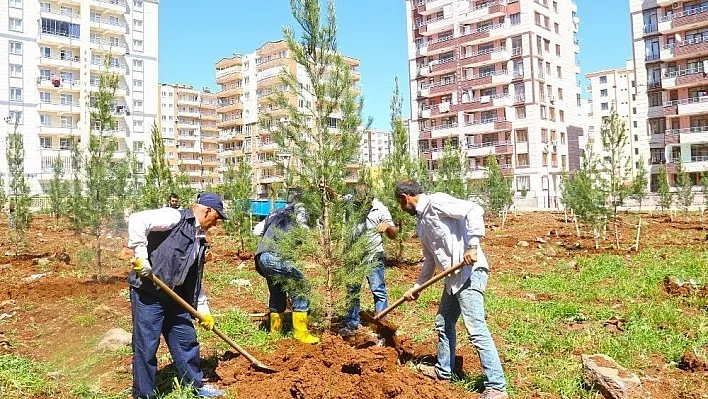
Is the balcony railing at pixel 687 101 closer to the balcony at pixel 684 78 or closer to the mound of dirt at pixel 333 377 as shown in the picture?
the balcony at pixel 684 78

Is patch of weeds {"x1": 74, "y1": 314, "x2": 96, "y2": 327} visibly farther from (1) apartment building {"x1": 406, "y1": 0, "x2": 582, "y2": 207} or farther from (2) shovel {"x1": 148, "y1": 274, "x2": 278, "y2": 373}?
(1) apartment building {"x1": 406, "y1": 0, "x2": 582, "y2": 207}

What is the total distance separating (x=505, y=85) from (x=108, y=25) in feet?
116

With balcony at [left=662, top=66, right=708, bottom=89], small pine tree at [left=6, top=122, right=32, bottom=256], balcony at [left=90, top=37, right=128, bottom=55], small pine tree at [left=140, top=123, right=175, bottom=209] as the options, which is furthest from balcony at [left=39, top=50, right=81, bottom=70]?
balcony at [left=662, top=66, right=708, bottom=89]

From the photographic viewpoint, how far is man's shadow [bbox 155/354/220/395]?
4.78 meters

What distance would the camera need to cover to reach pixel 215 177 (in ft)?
280

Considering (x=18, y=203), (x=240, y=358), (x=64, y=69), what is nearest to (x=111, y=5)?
(x=64, y=69)

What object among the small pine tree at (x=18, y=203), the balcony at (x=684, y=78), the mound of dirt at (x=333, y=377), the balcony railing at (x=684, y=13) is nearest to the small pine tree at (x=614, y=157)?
the mound of dirt at (x=333, y=377)

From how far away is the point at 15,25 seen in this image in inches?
1708

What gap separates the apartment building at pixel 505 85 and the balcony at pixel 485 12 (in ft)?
0.28

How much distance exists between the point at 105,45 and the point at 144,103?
584 centimetres

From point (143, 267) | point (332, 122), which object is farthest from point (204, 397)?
point (332, 122)

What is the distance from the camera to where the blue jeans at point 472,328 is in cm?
436

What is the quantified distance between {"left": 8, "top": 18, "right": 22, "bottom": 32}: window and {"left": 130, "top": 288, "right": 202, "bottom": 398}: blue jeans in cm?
4852

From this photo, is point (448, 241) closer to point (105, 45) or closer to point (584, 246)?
point (584, 246)
